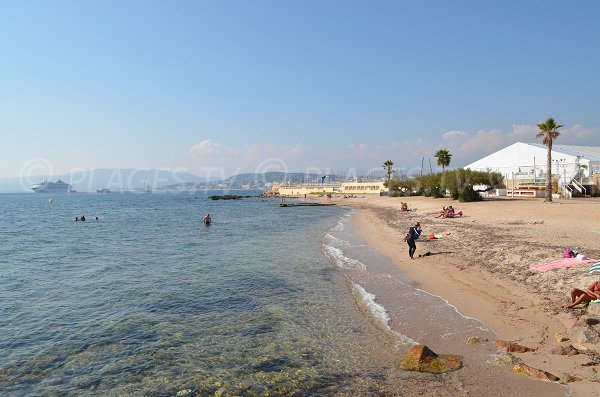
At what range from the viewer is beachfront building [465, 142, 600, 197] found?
60750 mm

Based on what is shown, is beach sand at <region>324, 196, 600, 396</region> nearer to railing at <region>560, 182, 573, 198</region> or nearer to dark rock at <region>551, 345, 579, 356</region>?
dark rock at <region>551, 345, 579, 356</region>

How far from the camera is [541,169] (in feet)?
259

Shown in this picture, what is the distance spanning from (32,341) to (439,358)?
1088 centimetres

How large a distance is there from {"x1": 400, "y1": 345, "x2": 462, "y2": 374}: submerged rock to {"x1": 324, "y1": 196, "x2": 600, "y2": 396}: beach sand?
128 cm

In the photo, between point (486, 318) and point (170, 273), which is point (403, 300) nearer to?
point (486, 318)

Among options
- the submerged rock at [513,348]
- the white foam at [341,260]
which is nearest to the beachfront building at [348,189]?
the white foam at [341,260]

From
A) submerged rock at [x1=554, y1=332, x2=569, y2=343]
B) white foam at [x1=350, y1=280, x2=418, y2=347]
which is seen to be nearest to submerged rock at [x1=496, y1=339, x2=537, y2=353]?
submerged rock at [x1=554, y1=332, x2=569, y2=343]

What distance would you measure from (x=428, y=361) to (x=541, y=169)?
85.0 metres

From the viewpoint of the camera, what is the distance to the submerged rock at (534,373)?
721 cm

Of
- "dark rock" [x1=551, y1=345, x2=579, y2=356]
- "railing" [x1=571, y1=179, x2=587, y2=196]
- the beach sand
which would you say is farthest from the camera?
"railing" [x1=571, y1=179, x2=587, y2=196]

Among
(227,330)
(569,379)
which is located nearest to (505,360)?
(569,379)

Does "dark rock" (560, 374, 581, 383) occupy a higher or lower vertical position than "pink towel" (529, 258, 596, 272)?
lower

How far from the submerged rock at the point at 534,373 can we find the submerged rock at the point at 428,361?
1.11 m

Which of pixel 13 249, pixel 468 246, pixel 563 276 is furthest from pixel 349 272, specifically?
pixel 13 249
